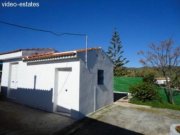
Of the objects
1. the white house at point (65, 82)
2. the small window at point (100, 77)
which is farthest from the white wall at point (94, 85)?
the small window at point (100, 77)

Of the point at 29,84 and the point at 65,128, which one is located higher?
the point at 29,84

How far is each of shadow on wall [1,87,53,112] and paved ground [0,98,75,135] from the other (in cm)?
48

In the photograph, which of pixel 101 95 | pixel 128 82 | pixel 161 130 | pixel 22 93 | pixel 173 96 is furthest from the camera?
pixel 128 82

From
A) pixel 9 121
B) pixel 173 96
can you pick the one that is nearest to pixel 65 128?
pixel 9 121

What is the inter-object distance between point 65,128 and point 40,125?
1166 mm

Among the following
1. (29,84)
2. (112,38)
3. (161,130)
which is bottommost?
(161,130)

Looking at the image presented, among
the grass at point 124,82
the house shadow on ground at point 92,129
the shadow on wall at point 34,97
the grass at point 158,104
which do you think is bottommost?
the house shadow on ground at point 92,129

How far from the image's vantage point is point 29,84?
10.9 meters

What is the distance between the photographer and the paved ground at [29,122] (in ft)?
22.1

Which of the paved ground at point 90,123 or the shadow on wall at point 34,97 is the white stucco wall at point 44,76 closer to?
the shadow on wall at point 34,97

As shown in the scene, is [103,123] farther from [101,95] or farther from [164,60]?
[164,60]

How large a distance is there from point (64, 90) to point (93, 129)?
2881mm

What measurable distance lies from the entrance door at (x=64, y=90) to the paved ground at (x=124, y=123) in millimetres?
1429

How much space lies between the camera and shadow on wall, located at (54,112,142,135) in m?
6.87
